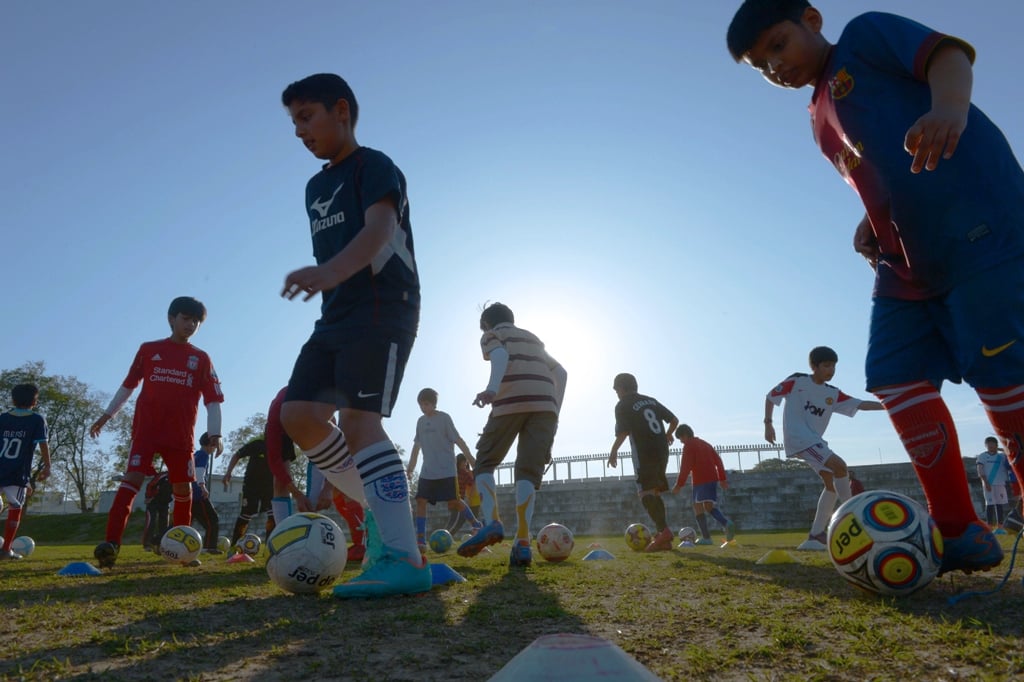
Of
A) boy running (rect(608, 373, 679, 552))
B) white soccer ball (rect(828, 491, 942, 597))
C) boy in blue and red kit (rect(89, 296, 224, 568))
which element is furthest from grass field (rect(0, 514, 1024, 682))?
boy running (rect(608, 373, 679, 552))

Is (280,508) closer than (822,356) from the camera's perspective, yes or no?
Yes

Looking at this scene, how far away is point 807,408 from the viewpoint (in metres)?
8.78

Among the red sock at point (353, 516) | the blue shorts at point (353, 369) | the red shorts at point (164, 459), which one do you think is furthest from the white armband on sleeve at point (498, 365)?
the red shorts at point (164, 459)

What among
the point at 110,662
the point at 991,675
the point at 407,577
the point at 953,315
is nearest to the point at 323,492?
the point at 407,577

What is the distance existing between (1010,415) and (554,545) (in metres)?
4.25

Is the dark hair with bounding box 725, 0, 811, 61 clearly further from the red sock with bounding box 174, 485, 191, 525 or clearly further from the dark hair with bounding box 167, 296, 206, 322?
the red sock with bounding box 174, 485, 191, 525

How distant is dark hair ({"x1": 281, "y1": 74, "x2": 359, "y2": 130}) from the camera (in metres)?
3.82

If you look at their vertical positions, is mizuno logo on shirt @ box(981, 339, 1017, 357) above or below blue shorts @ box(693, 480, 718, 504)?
above

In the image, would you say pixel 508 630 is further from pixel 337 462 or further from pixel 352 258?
pixel 337 462

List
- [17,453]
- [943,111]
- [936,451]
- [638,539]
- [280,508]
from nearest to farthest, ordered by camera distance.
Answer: [943,111] → [936,451] → [280,508] → [638,539] → [17,453]

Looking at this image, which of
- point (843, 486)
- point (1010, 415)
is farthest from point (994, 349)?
point (843, 486)

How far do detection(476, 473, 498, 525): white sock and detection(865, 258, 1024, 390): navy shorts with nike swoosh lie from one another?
11.8ft

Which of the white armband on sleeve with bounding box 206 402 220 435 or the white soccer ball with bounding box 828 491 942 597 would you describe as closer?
the white soccer ball with bounding box 828 491 942 597

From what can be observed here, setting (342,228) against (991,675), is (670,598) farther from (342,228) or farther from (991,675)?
(342,228)
